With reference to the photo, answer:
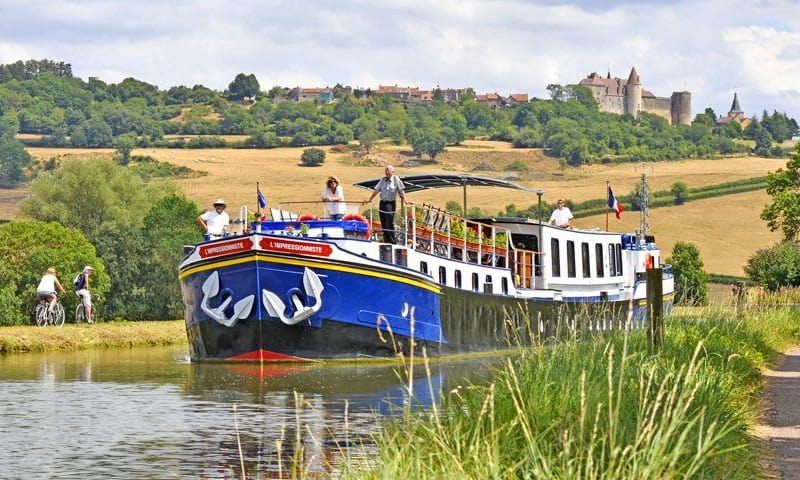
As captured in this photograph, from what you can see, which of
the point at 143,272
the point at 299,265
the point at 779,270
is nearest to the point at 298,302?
the point at 299,265

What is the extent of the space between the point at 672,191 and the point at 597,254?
363 feet

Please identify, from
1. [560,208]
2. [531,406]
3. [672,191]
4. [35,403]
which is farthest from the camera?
[672,191]

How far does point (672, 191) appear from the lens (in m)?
152

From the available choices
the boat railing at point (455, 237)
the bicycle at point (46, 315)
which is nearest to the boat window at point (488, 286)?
the boat railing at point (455, 237)

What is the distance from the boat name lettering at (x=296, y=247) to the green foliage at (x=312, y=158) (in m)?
148

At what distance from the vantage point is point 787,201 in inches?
2645

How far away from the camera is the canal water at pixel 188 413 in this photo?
15852 millimetres

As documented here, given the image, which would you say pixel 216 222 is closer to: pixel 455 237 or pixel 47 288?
pixel 47 288

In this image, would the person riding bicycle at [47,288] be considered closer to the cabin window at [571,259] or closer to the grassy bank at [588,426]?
the cabin window at [571,259]

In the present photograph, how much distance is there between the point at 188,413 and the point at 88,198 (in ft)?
190

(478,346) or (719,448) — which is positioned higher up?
(719,448)

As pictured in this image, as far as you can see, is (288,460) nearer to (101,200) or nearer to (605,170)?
(101,200)

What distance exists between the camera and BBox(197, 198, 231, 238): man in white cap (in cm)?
3266

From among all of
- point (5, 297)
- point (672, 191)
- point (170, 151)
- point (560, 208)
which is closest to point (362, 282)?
point (560, 208)
